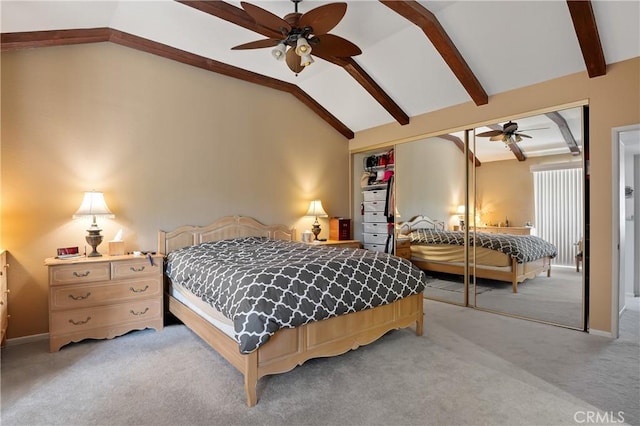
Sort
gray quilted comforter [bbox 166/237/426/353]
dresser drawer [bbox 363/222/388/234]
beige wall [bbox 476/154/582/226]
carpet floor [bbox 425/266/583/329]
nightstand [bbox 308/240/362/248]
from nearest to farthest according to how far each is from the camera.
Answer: gray quilted comforter [bbox 166/237/426/353], carpet floor [bbox 425/266/583/329], beige wall [bbox 476/154/582/226], nightstand [bbox 308/240/362/248], dresser drawer [bbox 363/222/388/234]

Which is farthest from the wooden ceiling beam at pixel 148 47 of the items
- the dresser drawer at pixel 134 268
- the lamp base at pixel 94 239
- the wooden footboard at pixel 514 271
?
the wooden footboard at pixel 514 271

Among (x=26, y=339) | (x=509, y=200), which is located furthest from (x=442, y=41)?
(x=26, y=339)

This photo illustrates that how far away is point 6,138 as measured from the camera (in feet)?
11.0

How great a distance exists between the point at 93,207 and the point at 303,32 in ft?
8.99

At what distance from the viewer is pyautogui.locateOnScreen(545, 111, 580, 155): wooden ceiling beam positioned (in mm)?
3730

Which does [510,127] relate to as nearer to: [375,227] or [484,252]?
[484,252]

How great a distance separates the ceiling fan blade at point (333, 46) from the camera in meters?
3.09

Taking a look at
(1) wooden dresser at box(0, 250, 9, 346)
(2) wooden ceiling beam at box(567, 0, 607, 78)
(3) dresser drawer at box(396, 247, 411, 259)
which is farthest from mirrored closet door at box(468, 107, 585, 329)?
(1) wooden dresser at box(0, 250, 9, 346)

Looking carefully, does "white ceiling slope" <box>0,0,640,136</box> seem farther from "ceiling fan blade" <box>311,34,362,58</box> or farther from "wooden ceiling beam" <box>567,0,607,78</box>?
"ceiling fan blade" <box>311,34,362,58</box>

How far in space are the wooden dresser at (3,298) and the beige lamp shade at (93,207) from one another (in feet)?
2.24

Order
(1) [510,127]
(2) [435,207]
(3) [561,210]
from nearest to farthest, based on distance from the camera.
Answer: (3) [561,210] → (1) [510,127] → (2) [435,207]

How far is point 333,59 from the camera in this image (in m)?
4.47

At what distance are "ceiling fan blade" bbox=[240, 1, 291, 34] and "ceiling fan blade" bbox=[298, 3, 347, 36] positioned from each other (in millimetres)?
142

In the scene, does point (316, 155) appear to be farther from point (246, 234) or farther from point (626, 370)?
point (626, 370)
